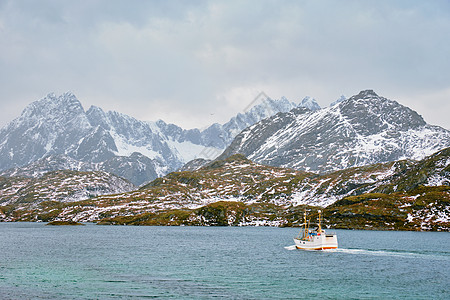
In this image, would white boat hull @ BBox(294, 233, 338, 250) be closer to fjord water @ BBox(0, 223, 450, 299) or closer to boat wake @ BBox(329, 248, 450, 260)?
boat wake @ BBox(329, 248, 450, 260)

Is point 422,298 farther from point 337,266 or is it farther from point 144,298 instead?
point 144,298

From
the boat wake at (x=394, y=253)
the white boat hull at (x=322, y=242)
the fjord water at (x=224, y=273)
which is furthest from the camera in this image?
the white boat hull at (x=322, y=242)

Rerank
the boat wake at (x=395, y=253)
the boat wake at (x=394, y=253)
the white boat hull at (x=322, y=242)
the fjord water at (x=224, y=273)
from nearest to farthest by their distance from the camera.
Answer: the fjord water at (x=224, y=273) → the boat wake at (x=395, y=253) → the boat wake at (x=394, y=253) → the white boat hull at (x=322, y=242)

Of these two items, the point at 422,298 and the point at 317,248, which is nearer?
the point at 422,298

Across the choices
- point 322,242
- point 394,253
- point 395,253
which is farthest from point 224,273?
point 395,253

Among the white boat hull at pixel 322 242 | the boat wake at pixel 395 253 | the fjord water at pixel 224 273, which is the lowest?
the fjord water at pixel 224 273

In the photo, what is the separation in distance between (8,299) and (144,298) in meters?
18.6

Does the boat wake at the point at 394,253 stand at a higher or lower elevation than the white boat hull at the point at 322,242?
lower

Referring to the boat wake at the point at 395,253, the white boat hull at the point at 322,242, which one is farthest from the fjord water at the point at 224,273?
the white boat hull at the point at 322,242

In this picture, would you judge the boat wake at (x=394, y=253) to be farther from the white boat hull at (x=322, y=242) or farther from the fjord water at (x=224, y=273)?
the white boat hull at (x=322, y=242)

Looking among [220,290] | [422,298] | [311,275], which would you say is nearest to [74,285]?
[220,290]

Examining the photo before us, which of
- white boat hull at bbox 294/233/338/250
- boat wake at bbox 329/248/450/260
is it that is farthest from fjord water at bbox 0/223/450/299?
white boat hull at bbox 294/233/338/250

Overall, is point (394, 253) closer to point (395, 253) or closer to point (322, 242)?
point (395, 253)

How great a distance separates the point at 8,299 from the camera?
5766 centimetres
